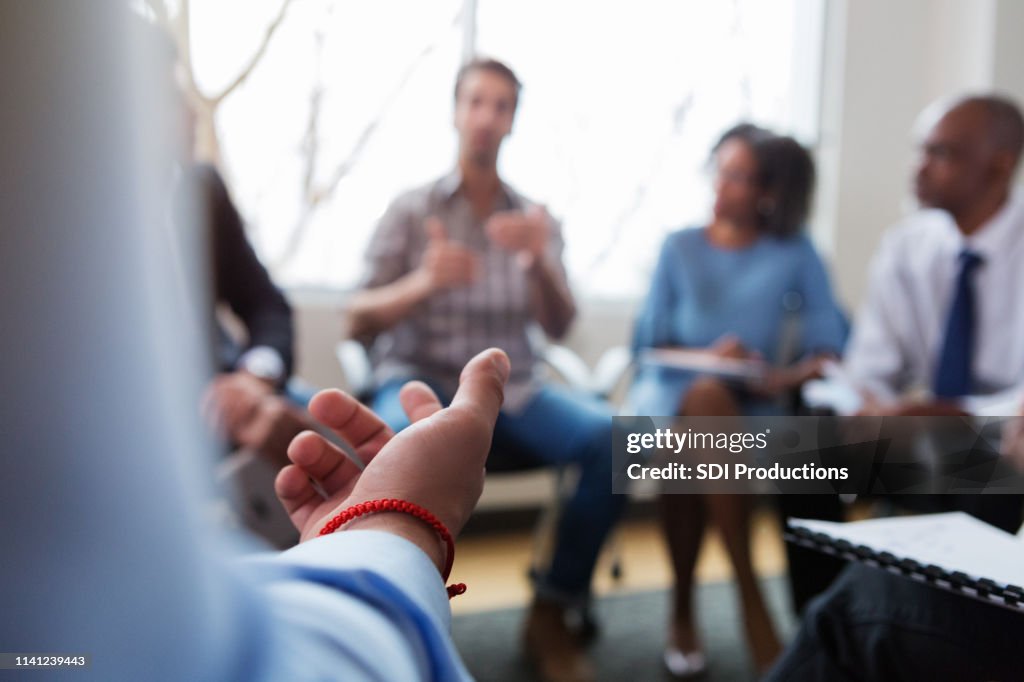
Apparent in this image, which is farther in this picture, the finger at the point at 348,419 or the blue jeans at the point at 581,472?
the blue jeans at the point at 581,472

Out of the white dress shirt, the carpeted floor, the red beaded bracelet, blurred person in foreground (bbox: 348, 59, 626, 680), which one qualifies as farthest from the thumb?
the red beaded bracelet

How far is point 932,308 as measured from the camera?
1390 mm

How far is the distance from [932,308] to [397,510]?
54.2 inches

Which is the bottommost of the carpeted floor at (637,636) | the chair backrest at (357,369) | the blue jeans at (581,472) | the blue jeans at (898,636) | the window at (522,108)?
the carpeted floor at (637,636)

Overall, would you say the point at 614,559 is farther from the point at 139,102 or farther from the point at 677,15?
the point at 139,102

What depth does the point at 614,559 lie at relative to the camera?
5.41 ft

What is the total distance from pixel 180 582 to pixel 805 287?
5.13 feet

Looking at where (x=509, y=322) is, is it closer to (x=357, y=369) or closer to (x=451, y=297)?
(x=451, y=297)

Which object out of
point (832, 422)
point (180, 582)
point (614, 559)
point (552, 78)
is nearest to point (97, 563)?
point (180, 582)

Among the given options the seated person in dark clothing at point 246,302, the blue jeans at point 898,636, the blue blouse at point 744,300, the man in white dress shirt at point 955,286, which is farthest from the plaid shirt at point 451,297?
the blue jeans at point 898,636

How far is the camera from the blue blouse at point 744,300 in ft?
5.13

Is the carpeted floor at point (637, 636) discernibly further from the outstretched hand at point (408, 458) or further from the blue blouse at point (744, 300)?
the outstretched hand at point (408, 458)

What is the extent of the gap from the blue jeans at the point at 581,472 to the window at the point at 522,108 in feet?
1.07

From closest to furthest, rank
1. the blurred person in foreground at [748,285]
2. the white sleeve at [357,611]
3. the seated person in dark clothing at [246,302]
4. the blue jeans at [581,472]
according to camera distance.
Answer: the white sleeve at [357,611]
the seated person in dark clothing at [246,302]
the blue jeans at [581,472]
the blurred person in foreground at [748,285]
